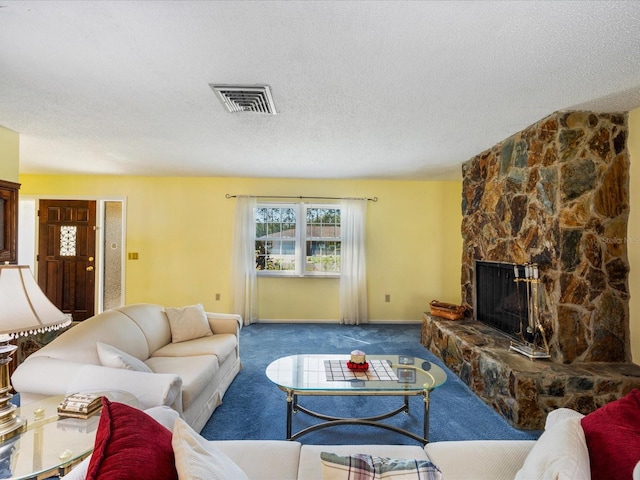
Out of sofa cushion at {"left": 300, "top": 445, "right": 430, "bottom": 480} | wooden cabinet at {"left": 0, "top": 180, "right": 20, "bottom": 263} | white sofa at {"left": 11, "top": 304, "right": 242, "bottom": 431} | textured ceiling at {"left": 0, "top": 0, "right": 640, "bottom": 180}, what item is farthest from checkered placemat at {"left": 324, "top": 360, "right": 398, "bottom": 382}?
wooden cabinet at {"left": 0, "top": 180, "right": 20, "bottom": 263}

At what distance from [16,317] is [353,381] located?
6.00 feet

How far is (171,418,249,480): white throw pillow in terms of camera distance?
2.92 feet

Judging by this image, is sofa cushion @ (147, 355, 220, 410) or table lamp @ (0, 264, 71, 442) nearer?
table lamp @ (0, 264, 71, 442)

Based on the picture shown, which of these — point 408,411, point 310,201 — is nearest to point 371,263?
point 310,201

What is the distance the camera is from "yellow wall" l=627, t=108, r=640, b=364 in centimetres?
265

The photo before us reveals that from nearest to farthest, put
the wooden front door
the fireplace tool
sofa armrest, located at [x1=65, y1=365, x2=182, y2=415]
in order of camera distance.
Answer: sofa armrest, located at [x1=65, y1=365, x2=182, y2=415], the fireplace tool, the wooden front door

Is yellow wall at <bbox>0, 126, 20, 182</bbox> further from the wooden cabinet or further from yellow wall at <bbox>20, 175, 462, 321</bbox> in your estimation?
yellow wall at <bbox>20, 175, 462, 321</bbox>

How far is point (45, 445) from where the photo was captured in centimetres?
134

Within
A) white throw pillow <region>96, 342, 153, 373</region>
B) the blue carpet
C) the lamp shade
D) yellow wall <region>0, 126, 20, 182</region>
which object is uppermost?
yellow wall <region>0, 126, 20, 182</region>

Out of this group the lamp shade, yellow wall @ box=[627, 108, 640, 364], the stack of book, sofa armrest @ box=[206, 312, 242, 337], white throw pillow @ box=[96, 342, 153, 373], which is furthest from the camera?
sofa armrest @ box=[206, 312, 242, 337]

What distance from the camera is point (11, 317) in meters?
1.33

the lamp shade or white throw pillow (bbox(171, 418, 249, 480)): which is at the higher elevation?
the lamp shade

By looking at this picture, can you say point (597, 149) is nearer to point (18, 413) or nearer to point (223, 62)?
point (223, 62)

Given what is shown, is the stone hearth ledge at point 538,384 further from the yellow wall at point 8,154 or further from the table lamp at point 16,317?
the yellow wall at point 8,154
